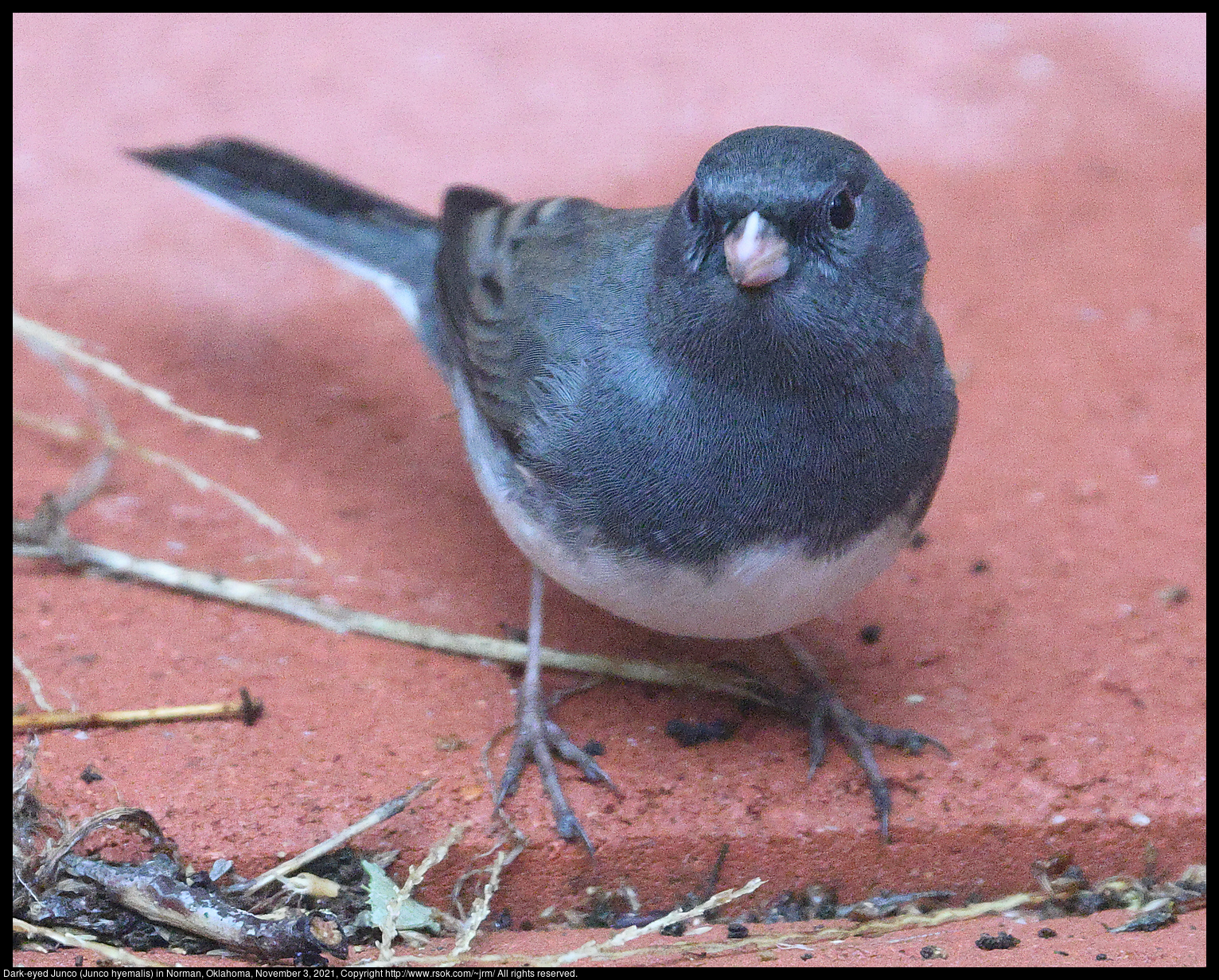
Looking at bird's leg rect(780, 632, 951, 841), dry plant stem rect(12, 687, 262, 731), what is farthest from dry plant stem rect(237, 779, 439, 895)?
bird's leg rect(780, 632, 951, 841)

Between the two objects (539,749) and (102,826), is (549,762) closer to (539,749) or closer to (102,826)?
(539,749)

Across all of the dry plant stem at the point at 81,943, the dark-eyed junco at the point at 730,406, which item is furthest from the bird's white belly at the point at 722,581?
the dry plant stem at the point at 81,943

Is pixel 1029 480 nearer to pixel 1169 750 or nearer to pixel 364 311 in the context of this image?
pixel 1169 750

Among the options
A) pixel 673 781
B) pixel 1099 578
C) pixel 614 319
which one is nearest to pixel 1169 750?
pixel 1099 578

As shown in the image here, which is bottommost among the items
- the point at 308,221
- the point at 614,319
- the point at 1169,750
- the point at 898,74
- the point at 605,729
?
the point at 605,729

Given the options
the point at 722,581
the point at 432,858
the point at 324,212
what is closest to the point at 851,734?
the point at 722,581

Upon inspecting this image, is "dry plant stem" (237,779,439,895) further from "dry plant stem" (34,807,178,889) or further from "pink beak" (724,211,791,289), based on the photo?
"pink beak" (724,211,791,289)
